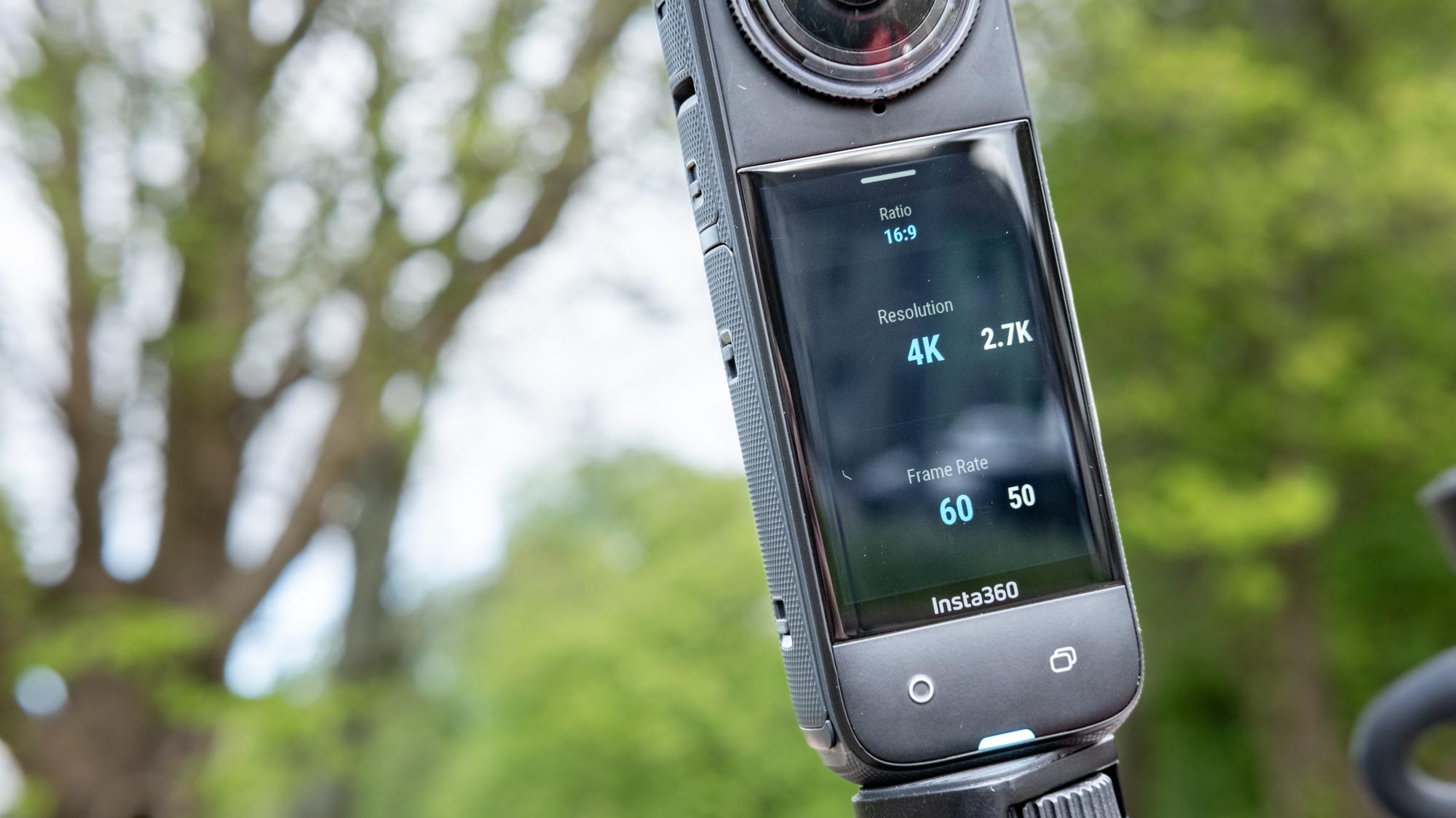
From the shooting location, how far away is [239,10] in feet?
15.8

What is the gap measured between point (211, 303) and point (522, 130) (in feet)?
4.43

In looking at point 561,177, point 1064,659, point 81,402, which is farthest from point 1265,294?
point 1064,659

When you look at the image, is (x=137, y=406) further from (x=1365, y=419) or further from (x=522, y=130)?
(x=1365, y=419)

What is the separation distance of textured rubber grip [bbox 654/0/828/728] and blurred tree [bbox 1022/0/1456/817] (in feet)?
15.5

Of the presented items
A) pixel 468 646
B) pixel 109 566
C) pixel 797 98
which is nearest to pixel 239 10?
pixel 109 566

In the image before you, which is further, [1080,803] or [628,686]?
[628,686]

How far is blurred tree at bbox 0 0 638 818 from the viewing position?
4.57m

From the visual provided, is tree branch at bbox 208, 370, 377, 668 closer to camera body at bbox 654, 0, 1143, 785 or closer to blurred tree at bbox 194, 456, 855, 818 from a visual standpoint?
blurred tree at bbox 194, 456, 855, 818

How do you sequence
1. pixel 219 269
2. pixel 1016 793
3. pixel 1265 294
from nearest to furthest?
pixel 1016 793
pixel 219 269
pixel 1265 294

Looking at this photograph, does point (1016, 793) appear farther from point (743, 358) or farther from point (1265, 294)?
point (1265, 294)

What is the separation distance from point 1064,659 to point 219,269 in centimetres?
455

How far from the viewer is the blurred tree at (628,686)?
6.17 metres

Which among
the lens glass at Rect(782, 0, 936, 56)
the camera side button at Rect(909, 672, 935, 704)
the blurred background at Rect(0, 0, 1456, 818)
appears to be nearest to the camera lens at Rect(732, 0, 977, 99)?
the lens glass at Rect(782, 0, 936, 56)

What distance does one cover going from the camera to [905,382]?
2.46 ft
